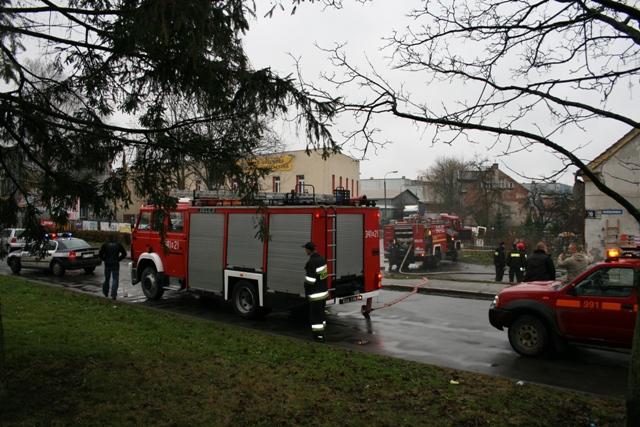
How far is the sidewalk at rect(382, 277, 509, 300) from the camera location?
14.1 meters

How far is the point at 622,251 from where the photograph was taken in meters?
8.15

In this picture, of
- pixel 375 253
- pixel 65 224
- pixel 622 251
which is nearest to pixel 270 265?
pixel 375 253

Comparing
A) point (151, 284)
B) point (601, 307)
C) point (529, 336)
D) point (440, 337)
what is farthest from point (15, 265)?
point (601, 307)

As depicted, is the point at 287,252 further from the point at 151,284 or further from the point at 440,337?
the point at 151,284

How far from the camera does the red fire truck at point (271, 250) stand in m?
9.68

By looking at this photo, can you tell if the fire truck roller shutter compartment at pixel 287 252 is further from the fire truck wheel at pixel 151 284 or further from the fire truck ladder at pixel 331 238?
the fire truck wheel at pixel 151 284

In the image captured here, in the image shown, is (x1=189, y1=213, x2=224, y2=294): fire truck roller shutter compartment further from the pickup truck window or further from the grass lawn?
the pickup truck window

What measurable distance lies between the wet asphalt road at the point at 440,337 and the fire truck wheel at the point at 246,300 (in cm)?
20

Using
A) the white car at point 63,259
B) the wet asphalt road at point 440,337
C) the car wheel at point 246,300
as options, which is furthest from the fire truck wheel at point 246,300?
the white car at point 63,259

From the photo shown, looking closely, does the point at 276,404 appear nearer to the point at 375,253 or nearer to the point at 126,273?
the point at 375,253

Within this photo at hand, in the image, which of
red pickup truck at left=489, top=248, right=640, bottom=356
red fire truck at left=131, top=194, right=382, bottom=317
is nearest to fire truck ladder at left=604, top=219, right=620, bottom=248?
red fire truck at left=131, top=194, right=382, bottom=317

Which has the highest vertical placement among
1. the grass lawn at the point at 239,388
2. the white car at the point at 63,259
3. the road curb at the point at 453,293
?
the white car at the point at 63,259

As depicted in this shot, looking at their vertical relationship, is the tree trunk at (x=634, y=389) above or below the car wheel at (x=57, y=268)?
above

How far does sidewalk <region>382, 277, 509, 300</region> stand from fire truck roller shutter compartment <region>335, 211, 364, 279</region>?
5.09 metres
